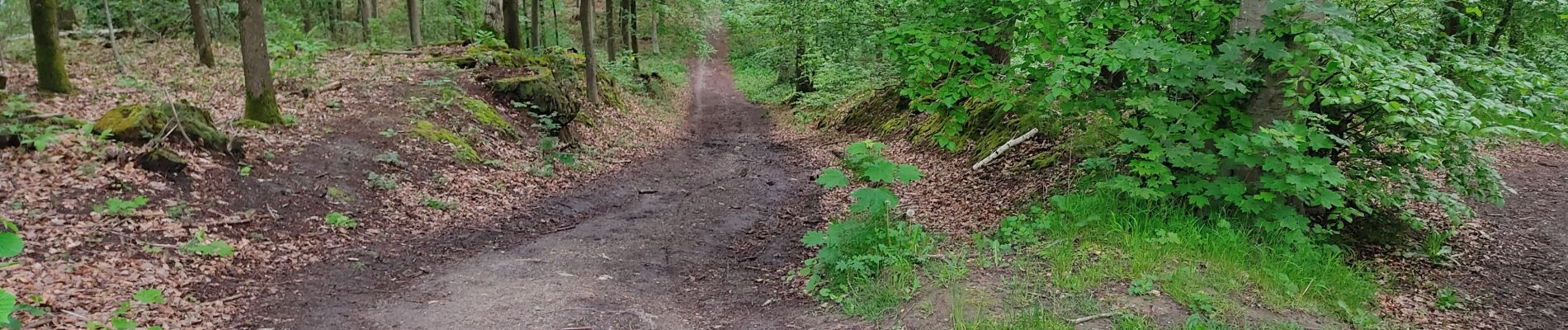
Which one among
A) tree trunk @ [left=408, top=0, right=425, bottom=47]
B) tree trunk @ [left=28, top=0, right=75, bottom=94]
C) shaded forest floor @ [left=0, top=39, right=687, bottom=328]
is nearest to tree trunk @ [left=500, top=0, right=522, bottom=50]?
shaded forest floor @ [left=0, top=39, right=687, bottom=328]

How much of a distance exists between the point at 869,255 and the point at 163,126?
7422mm

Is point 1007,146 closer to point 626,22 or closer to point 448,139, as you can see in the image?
point 448,139

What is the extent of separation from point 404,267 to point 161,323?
76.8 inches

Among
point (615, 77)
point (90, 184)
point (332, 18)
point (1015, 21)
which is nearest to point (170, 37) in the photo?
point (332, 18)

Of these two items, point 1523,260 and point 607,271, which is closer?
point 1523,260

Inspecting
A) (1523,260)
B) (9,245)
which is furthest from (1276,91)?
(9,245)

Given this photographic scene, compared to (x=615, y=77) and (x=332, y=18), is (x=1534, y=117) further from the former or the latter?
(x=332, y=18)

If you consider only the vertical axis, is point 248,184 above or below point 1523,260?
above

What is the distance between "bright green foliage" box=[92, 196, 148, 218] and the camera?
6336mm

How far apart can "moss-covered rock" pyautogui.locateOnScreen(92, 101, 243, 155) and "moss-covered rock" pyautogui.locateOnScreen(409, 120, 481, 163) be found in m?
2.62

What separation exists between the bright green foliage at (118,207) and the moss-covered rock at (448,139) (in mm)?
4116

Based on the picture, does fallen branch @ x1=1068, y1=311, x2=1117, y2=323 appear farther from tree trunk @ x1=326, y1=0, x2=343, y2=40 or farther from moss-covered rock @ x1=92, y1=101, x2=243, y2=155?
tree trunk @ x1=326, y1=0, x2=343, y2=40

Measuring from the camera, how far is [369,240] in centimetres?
747

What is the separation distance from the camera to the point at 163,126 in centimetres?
787
